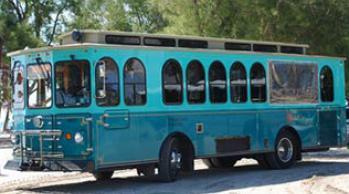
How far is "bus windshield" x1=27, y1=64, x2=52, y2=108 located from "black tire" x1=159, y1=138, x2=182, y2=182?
98.1 inches

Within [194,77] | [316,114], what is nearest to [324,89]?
[316,114]

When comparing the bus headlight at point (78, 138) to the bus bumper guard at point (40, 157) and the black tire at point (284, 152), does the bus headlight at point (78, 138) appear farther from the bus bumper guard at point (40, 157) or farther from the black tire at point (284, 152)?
the black tire at point (284, 152)

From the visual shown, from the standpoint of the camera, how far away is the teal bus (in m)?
14.1

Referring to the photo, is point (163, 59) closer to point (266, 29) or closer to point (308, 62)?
point (308, 62)

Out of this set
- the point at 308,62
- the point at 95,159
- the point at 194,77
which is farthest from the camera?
the point at 308,62

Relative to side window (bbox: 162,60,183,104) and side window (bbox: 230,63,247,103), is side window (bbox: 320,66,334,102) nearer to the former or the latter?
side window (bbox: 230,63,247,103)

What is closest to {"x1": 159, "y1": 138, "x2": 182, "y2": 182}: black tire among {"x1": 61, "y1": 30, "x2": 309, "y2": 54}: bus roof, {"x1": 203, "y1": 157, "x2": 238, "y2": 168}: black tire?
{"x1": 61, "y1": 30, "x2": 309, "y2": 54}: bus roof

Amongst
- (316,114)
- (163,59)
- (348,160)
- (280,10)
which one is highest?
(280,10)

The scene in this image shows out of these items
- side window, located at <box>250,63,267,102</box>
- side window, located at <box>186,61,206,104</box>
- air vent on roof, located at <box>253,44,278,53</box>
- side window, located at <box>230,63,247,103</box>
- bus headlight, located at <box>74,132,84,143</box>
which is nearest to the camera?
bus headlight, located at <box>74,132,84,143</box>

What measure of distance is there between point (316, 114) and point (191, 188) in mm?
A: 6052

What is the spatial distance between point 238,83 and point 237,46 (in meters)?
0.94

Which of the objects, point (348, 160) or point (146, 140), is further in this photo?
point (348, 160)

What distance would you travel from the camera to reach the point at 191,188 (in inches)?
563

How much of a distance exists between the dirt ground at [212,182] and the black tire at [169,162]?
0.68 ft
